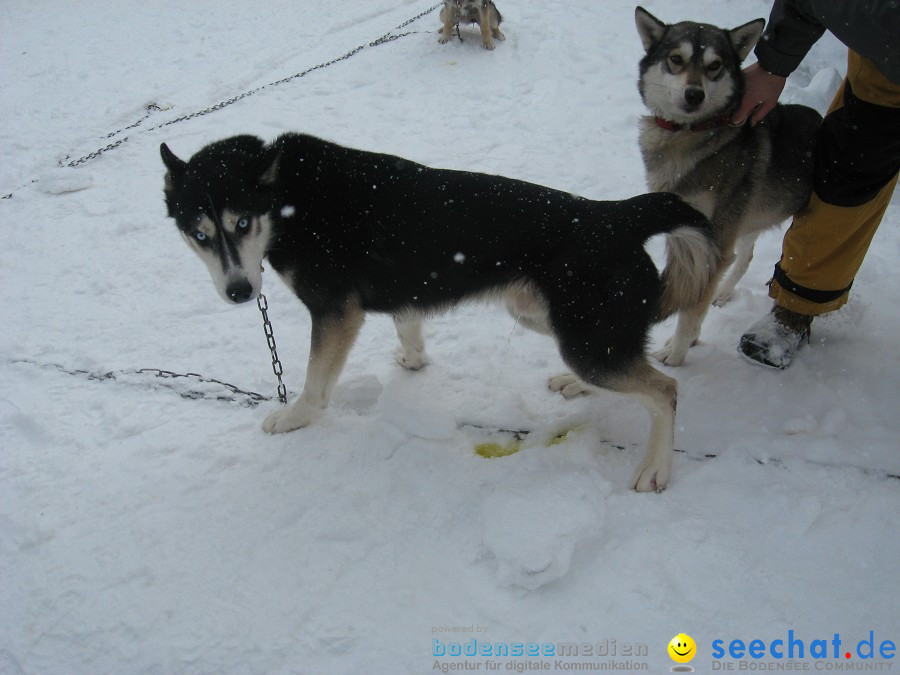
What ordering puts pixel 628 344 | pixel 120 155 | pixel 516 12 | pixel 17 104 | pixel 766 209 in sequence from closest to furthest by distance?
1. pixel 628 344
2. pixel 766 209
3. pixel 120 155
4. pixel 17 104
5. pixel 516 12

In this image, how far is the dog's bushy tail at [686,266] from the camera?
253 cm

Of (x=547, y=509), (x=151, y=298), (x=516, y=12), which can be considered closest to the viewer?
(x=547, y=509)

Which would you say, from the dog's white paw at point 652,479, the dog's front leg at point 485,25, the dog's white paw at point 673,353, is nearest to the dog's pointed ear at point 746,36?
the dog's white paw at point 673,353

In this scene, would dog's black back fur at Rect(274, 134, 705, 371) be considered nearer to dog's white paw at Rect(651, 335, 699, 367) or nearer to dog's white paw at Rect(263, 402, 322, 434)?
dog's white paw at Rect(263, 402, 322, 434)

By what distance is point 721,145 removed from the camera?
314 cm

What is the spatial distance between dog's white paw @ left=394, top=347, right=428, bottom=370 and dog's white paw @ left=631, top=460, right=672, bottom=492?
4.93 feet

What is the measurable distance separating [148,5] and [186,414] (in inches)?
429

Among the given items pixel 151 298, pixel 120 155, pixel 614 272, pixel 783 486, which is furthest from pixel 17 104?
pixel 783 486

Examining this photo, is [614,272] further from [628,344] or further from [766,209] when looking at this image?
[766,209]

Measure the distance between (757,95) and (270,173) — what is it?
8.70 feet

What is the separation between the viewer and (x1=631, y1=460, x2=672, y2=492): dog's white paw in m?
2.59

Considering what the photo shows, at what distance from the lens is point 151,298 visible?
169 inches

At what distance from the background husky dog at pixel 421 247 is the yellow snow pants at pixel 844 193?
2.95 feet

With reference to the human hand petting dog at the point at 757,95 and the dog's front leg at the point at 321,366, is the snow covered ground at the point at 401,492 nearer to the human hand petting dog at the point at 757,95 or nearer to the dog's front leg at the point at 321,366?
the dog's front leg at the point at 321,366
